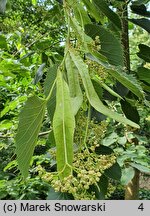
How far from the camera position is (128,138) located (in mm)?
1355

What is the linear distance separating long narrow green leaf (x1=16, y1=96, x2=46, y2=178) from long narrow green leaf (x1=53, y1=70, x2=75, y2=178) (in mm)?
59

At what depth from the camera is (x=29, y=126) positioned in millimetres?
462

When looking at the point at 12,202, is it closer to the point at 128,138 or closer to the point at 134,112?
the point at 134,112

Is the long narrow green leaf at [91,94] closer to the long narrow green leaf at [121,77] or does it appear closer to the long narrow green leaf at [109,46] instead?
the long narrow green leaf at [121,77]

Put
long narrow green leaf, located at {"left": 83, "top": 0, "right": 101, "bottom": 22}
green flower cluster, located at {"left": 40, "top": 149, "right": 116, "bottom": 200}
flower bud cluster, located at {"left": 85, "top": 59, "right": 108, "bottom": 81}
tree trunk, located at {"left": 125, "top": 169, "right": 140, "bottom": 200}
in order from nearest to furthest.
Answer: green flower cluster, located at {"left": 40, "top": 149, "right": 116, "bottom": 200}, flower bud cluster, located at {"left": 85, "top": 59, "right": 108, "bottom": 81}, long narrow green leaf, located at {"left": 83, "top": 0, "right": 101, "bottom": 22}, tree trunk, located at {"left": 125, "top": 169, "right": 140, "bottom": 200}

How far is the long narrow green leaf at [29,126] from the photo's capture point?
1.51 feet

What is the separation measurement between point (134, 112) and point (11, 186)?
4.28 feet

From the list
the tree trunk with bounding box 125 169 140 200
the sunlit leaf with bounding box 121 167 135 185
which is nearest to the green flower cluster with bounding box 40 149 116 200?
the sunlit leaf with bounding box 121 167 135 185

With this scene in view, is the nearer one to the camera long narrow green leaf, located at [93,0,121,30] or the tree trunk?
long narrow green leaf, located at [93,0,121,30]

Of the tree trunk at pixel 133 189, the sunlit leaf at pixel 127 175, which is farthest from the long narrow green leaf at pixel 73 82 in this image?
the tree trunk at pixel 133 189

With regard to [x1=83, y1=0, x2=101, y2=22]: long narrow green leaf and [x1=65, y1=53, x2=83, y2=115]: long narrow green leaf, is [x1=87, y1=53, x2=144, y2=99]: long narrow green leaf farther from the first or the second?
[x1=83, y1=0, x2=101, y2=22]: long narrow green leaf

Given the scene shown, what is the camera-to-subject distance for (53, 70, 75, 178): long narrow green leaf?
40 cm

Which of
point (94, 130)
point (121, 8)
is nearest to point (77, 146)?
point (94, 130)

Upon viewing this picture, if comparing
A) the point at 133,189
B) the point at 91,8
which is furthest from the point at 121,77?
the point at 133,189
